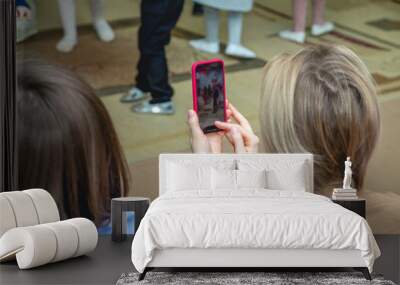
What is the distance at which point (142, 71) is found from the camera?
862 cm

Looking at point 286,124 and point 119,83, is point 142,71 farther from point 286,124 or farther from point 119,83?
point 286,124

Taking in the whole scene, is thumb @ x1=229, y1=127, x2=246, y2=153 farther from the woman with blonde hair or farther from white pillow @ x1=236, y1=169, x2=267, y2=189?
white pillow @ x1=236, y1=169, x2=267, y2=189

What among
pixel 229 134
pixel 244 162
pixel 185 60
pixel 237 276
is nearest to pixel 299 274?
pixel 237 276

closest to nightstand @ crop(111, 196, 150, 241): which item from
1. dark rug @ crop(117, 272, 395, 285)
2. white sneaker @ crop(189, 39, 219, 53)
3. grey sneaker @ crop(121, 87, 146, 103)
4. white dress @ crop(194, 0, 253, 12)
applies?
grey sneaker @ crop(121, 87, 146, 103)

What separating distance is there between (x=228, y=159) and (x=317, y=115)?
105cm

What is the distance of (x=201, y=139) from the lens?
8516 mm

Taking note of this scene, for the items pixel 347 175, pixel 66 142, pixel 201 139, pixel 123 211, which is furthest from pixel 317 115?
pixel 66 142

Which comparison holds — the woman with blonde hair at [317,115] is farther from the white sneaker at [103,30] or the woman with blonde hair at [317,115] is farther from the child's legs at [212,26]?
the white sneaker at [103,30]

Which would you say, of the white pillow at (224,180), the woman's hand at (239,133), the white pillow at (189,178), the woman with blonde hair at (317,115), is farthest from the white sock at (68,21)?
the white pillow at (224,180)

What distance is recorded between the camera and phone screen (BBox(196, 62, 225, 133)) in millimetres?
8469

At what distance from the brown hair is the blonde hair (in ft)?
5.22

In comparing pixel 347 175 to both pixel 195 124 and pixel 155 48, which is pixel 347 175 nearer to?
pixel 195 124

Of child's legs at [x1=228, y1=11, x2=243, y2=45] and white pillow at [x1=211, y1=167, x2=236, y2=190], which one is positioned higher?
child's legs at [x1=228, y1=11, x2=243, y2=45]

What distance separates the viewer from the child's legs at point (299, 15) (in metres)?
8.62
